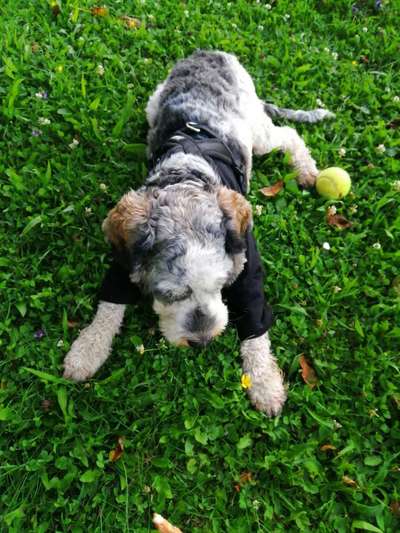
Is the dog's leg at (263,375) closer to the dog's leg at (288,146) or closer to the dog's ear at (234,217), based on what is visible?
the dog's ear at (234,217)

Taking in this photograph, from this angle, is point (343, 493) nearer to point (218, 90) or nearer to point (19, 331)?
point (19, 331)

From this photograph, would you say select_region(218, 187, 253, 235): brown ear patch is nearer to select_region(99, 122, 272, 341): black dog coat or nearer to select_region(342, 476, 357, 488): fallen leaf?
select_region(99, 122, 272, 341): black dog coat

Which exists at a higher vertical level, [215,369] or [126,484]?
[215,369]

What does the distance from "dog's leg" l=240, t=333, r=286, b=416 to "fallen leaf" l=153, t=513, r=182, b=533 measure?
113cm

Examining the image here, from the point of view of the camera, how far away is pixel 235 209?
11.1 ft

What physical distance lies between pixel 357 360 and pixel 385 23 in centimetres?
521

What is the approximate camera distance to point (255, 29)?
6340 mm

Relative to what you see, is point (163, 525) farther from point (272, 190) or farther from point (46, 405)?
point (272, 190)

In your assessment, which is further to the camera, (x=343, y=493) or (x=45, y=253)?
(x=45, y=253)

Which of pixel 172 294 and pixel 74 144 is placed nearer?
pixel 172 294

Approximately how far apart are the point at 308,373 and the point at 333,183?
2.05 meters

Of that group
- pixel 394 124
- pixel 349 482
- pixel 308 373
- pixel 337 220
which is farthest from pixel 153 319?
pixel 394 124

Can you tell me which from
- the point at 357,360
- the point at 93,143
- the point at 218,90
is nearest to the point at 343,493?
the point at 357,360

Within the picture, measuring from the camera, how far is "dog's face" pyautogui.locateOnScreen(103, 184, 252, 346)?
121 inches
